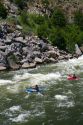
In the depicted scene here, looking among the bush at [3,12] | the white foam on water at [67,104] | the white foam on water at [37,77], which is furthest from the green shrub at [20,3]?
the white foam on water at [67,104]

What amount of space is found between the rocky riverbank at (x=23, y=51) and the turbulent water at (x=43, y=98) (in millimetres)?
4227

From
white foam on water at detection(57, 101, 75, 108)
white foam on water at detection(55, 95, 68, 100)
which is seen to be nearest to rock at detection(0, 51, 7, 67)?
white foam on water at detection(55, 95, 68, 100)

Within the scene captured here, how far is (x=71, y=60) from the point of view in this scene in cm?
8231

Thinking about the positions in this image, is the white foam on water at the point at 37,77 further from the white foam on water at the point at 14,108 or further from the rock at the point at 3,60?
the white foam on water at the point at 14,108

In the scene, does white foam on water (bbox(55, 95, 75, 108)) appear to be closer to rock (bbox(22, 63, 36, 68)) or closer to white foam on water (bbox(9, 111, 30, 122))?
white foam on water (bbox(9, 111, 30, 122))

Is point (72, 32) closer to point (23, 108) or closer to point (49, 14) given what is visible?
point (49, 14)

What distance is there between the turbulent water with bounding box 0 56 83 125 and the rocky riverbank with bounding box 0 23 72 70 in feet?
13.9

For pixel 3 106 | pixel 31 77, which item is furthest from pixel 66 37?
pixel 3 106

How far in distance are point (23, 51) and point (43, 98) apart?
1137 inches

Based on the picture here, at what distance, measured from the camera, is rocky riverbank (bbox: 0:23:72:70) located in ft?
253

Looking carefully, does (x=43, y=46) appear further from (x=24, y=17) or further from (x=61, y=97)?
(x=61, y=97)

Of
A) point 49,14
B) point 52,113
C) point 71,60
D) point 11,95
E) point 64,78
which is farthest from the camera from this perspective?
point 49,14

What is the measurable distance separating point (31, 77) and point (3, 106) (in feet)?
53.0

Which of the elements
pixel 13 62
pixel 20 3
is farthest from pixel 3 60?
pixel 20 3
